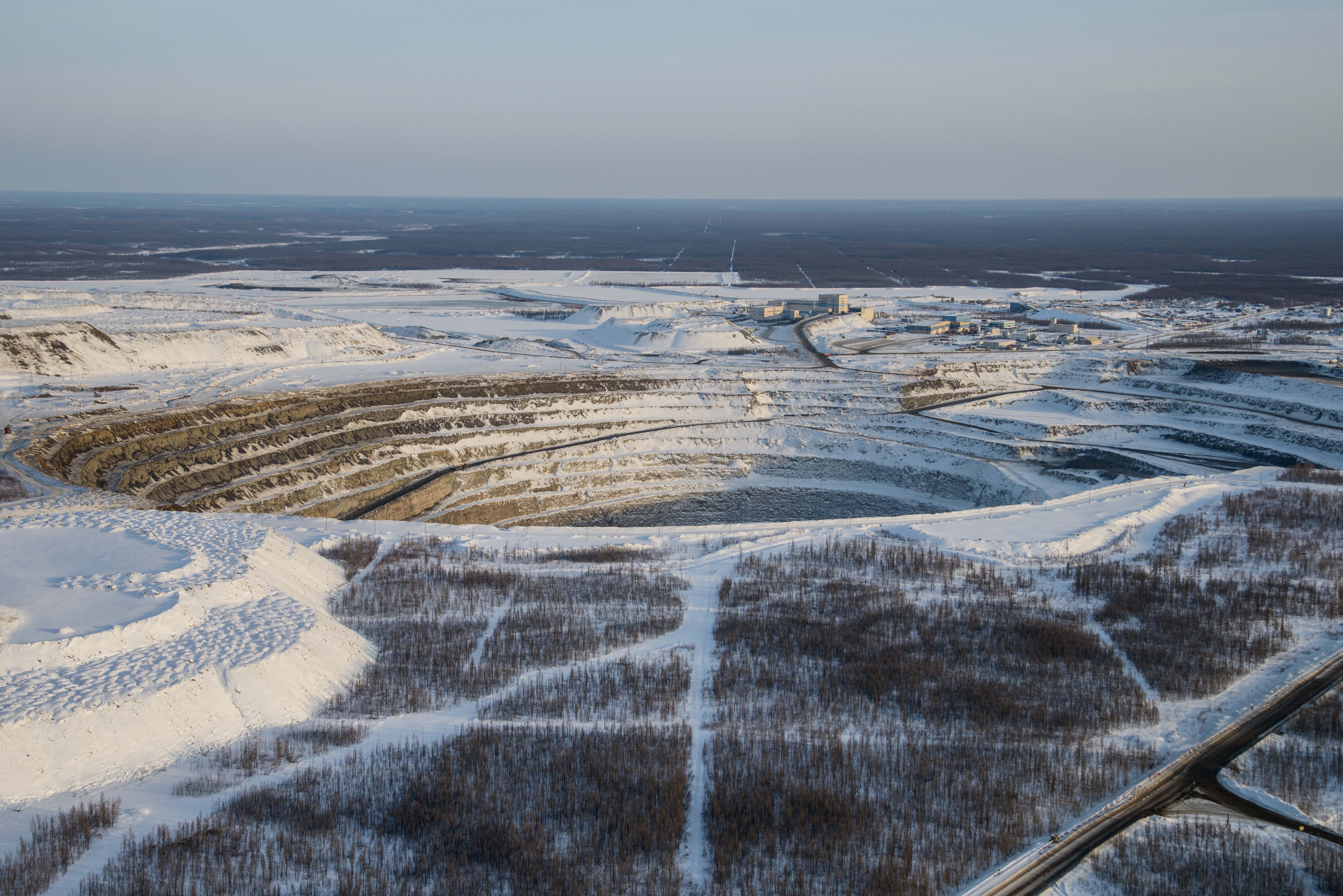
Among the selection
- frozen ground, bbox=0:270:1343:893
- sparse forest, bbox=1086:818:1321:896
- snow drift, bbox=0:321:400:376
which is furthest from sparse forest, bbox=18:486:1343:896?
snow drift, bbox=0:321:400:376

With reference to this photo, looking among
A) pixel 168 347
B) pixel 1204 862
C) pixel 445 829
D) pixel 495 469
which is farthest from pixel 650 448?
pixel 1204 862

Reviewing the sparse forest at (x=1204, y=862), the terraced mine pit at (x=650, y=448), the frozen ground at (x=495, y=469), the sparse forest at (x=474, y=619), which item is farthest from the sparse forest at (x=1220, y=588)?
the terraced mine pit at (x=650, y=448)

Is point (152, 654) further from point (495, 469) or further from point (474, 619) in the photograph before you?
point (495, 469)

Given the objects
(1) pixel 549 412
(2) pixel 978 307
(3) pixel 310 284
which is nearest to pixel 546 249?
(3) pixel 310 284

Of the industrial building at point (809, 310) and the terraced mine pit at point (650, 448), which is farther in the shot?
the industrial building at point (809, 310)

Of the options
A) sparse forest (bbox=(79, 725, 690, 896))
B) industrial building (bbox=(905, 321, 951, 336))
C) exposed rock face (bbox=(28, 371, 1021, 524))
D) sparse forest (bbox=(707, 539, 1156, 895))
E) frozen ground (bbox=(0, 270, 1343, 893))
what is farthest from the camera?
industrial building (bbox=(905, 321, 951, 336))

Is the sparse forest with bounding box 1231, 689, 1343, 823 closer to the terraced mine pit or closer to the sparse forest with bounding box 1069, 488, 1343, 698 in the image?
the sparse forest with bounding box 1069, 488, 1343, 698

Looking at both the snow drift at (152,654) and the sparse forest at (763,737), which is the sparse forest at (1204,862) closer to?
the sparse forest at (763,737)

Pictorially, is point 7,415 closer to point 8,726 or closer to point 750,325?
point 8,726
